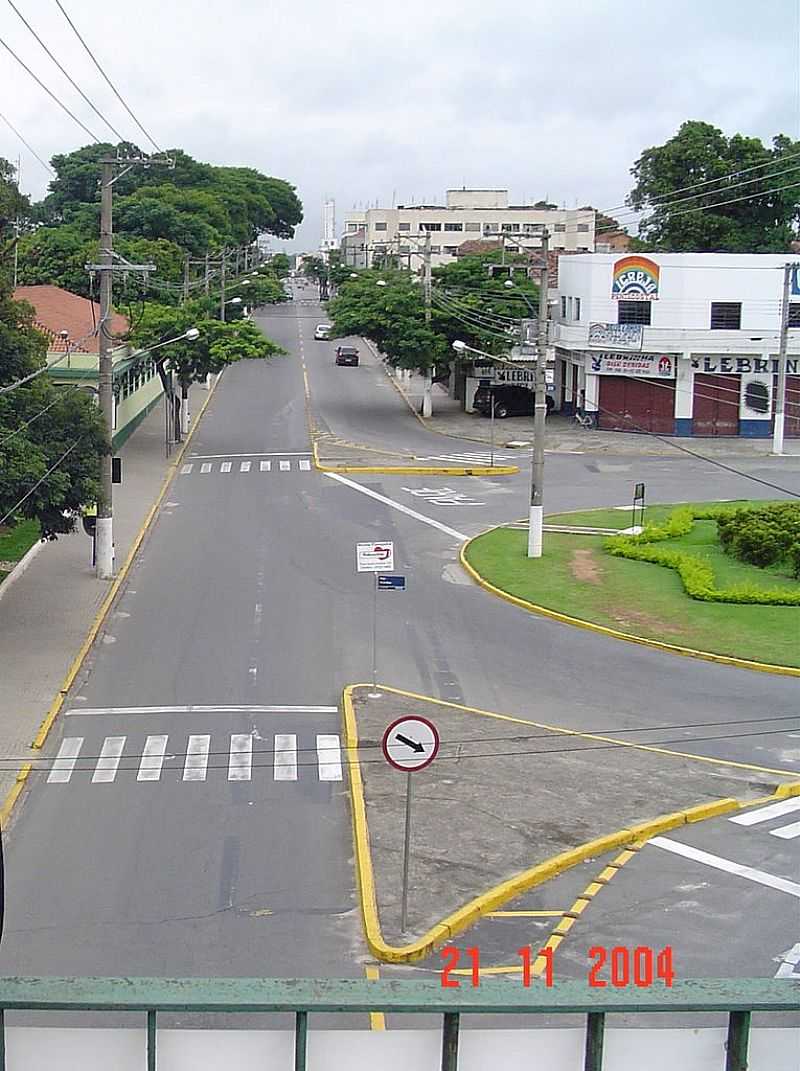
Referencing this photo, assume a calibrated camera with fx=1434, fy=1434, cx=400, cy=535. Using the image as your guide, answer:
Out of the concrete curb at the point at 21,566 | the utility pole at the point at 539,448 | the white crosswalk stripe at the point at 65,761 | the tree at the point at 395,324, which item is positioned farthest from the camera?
the tree at the point at 395,324

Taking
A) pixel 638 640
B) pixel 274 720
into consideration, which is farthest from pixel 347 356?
pixel 274 720

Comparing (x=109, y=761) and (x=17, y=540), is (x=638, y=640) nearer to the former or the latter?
(x=109, y=761)

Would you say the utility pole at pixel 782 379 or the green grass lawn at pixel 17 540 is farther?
the utility pole at pixel 782 379

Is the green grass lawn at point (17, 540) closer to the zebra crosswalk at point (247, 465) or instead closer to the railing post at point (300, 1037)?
the zebra crosswalk at point (247, 465)

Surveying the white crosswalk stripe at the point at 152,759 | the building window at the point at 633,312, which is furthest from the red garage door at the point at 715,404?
the white crosswalk stripe at the point at 152,759

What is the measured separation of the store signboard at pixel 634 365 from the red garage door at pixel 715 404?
4.24ft

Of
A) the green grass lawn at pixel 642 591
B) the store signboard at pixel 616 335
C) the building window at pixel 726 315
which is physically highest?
the building window at pixel 726 315

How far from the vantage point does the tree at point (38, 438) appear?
23188 millimetres

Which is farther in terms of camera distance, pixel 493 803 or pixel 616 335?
pixel 616 335

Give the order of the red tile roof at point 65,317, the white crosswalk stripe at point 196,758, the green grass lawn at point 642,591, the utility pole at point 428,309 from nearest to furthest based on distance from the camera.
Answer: the white crosswalk stripe at point 196,758, the green grass lawn at point 642,591, the red tile roof at point 65,317, the utility pole at point 428,309

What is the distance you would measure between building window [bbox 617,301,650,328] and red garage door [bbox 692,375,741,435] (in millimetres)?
3116

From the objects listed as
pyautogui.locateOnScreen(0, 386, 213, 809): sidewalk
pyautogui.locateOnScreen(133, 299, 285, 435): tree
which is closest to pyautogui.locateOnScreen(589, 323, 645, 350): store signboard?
pyautogui.locateOnScreen(133, 299, 285, 435): tree

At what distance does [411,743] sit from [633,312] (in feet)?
150

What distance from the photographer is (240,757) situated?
19297 mm
